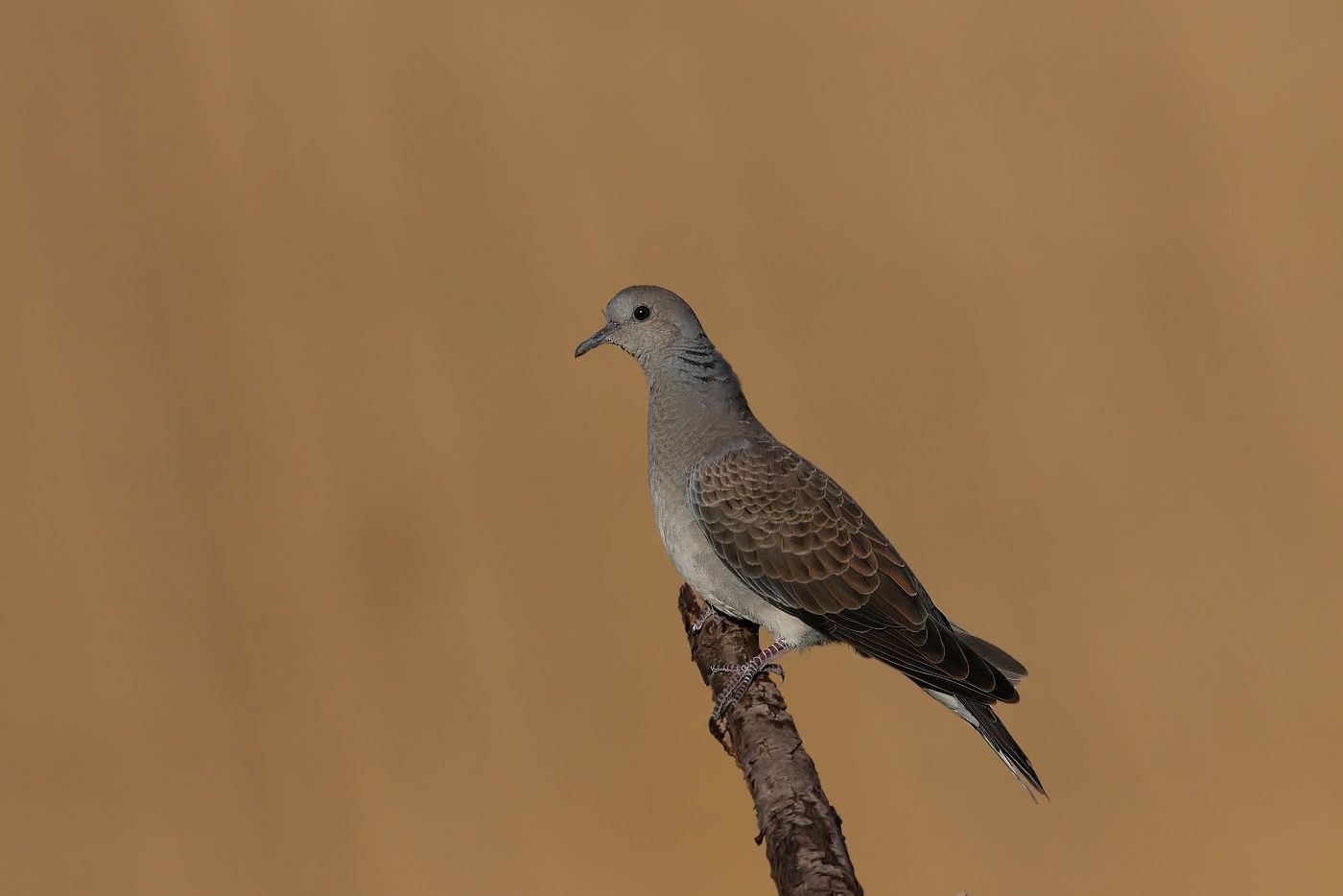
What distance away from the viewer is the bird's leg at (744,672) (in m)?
4.16

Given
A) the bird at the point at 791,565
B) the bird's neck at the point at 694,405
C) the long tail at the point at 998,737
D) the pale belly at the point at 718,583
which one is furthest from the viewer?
the bird's neck at the point at 694,405

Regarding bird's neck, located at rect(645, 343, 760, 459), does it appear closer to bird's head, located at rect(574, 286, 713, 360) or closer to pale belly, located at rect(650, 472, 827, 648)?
bird's head, located at rect(574, 286, 713, 360)

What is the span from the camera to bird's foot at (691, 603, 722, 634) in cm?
513

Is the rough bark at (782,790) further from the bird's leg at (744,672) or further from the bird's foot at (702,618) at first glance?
the bird's foot at (702,618)

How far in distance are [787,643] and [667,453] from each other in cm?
92

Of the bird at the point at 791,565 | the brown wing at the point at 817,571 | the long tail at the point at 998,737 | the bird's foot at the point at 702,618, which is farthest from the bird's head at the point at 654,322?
the long tail at the point at 998,737

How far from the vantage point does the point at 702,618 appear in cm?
518

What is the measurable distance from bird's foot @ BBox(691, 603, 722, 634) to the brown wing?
711 millimetres

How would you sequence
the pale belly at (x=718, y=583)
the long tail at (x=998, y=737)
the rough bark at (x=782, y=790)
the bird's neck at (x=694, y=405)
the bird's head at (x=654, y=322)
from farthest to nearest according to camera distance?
the bird's head at (x=654, y=322)
the bird's neck at (x=694, y=405)
the pale belly at (x=718, y=583)
the long tail at (x=998, y=737)
the rough bark at (x=782, y=790)

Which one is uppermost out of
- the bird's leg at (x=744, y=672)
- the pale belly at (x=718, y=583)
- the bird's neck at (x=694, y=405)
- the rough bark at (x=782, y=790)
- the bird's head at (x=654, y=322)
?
the bird's head at (x=654, y=322)

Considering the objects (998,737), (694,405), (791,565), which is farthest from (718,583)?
(998,737)

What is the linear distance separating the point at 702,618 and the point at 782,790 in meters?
1.97

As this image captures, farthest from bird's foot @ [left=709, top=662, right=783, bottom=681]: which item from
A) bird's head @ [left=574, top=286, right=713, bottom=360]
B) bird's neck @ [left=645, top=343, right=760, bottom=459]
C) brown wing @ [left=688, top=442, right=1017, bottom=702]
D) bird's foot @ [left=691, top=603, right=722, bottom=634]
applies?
bird's head @ [left=574, top=286, right=713, bottom=360]

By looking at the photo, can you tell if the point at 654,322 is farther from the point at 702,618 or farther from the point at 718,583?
Answer: the point at 702,618
